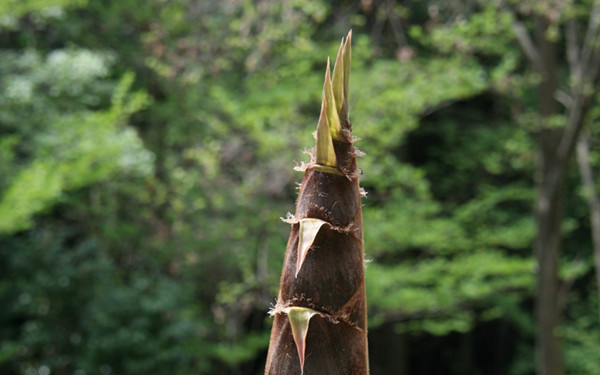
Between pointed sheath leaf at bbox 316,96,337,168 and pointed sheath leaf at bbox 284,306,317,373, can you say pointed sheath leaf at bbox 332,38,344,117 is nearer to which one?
pointed sheath leaf at bbox 316,96,337,168

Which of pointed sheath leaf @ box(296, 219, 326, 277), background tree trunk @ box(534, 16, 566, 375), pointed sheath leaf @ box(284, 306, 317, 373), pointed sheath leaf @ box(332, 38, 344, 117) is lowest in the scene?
pointed sheath leaf @ box(284, 306, 317, 373)

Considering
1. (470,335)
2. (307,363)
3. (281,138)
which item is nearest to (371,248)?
(281,138)

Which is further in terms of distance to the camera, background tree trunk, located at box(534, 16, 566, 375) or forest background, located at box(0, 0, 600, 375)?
background tree trunk, located at box(534, 16, 566, 375)

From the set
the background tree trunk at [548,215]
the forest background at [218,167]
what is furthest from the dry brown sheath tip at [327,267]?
the background tree trunk at [548,215]

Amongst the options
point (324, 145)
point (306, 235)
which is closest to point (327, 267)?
point (306, 235)

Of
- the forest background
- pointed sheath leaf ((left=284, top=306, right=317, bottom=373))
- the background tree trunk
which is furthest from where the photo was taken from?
the background tree trunk

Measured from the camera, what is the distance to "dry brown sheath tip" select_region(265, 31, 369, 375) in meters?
0.83

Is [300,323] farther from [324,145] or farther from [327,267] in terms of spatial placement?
[324,145]

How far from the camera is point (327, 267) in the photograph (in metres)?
0.85

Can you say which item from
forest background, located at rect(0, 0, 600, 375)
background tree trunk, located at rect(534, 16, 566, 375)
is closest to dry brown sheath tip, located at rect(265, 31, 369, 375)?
forest background, located at rect(0, 0, 600, 375)

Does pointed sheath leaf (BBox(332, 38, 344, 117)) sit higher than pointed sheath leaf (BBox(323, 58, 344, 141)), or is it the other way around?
pointed sheath leaf (BBox(332, 38, 344, 117))

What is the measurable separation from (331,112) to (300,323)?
0.86 ft

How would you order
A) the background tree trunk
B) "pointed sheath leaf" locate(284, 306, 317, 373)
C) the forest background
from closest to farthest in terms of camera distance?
1. "pointed sheath leaf" locate(284, 306, 317, 373)
2. the forest background
3. the background tree trunk

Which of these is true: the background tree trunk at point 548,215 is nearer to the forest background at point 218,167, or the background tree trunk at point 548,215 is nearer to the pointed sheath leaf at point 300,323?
the forest background at point 218,167
